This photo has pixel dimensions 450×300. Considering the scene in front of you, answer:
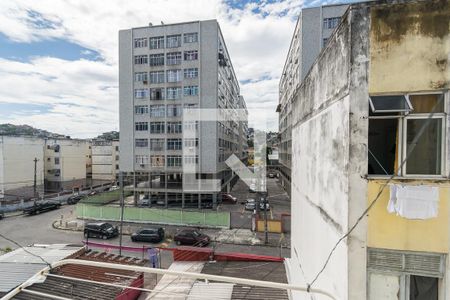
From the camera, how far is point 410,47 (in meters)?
3.17

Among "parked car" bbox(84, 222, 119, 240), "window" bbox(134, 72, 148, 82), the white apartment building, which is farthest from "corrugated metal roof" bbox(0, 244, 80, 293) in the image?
the white apartment building

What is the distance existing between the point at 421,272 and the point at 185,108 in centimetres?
2738

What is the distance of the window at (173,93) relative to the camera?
96.2ft

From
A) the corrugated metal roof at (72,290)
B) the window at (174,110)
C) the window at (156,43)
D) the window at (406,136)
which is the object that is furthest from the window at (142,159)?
the window at (406,136)

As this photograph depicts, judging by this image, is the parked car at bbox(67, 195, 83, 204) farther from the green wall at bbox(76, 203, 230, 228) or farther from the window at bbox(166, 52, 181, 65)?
the window at bbox(166, 52, 181, 65)

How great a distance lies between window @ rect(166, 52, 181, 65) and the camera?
29.2m

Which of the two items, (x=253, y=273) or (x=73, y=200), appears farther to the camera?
(x=73, y=200)

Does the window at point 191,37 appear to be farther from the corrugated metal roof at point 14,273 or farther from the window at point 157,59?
the corrugated metal roof at point 14,273

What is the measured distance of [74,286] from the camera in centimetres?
947

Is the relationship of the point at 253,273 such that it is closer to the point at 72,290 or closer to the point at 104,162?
the point at 72,290

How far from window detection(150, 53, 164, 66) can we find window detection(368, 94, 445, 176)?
29.7 m

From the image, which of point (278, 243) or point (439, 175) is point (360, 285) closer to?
point (439, 175)

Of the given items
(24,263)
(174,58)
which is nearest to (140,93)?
(174,58)

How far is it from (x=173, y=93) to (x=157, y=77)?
2.75 m
